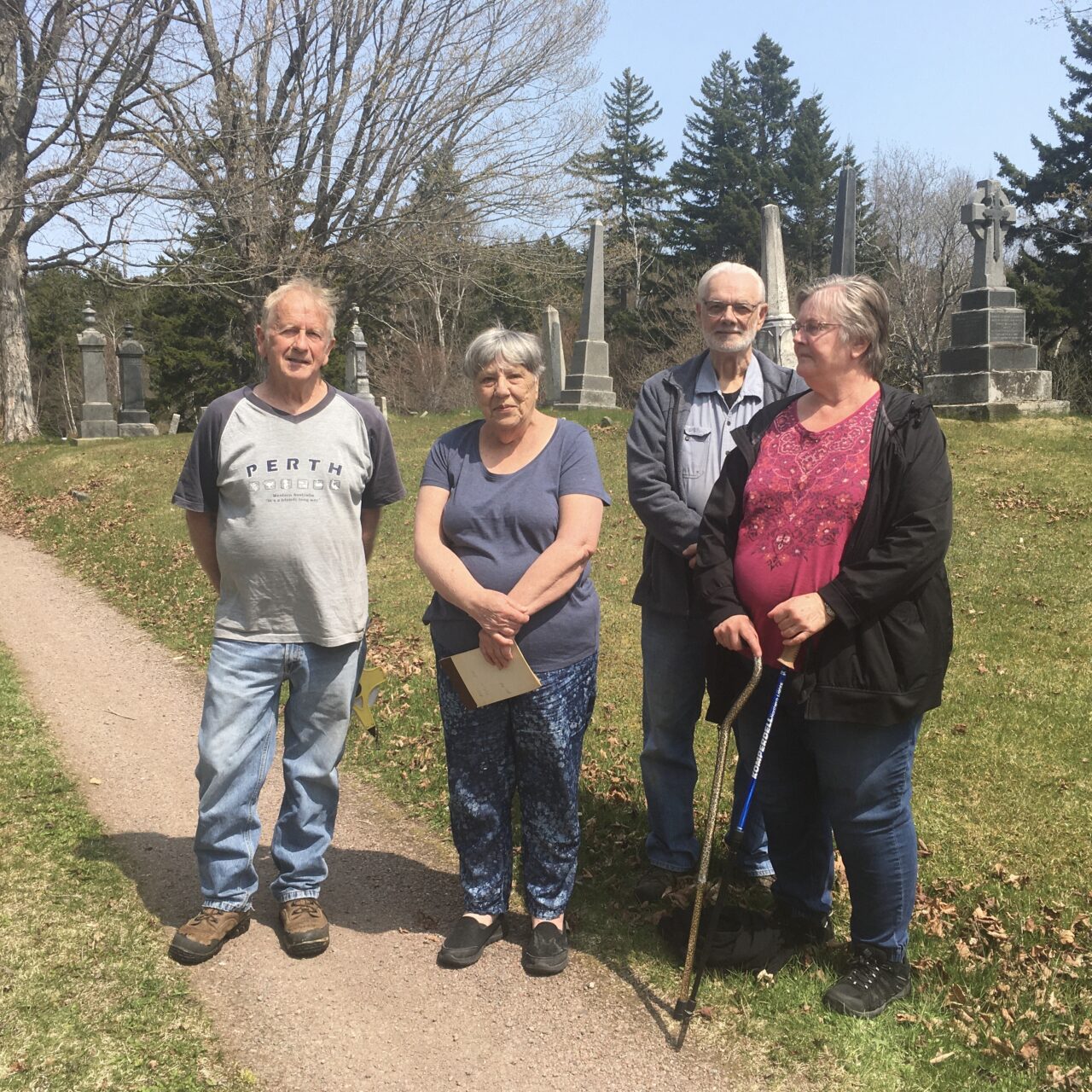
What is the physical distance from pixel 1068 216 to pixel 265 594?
3535 centimetres

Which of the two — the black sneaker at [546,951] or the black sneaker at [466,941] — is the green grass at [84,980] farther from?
the black sneaker at [546,951]

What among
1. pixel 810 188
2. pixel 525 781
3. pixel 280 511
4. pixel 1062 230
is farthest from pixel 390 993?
pixel 810 188

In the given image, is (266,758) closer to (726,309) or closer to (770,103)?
(726,309)

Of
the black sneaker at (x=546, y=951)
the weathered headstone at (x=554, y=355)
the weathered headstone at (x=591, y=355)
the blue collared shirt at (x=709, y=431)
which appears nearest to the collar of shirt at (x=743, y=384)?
the blue collared shirt at (x=709, y=431)

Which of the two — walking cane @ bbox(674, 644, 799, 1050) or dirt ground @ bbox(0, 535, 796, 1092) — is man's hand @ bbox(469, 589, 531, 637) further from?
dirt ground @ bbox(0, 535, 796, 1092)

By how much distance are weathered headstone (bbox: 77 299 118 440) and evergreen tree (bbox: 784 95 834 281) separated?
29386mm

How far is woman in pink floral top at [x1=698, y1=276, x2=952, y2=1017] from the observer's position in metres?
3.02

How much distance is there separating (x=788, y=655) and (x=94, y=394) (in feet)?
65.5

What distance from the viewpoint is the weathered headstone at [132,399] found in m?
20.9

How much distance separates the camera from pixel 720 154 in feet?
149

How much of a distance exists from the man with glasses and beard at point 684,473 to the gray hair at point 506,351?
0.53 metres

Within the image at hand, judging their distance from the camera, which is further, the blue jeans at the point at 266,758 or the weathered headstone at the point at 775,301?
the weathered headstone at the point at 775,301

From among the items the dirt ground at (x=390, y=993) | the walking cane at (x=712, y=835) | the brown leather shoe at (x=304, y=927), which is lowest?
the dirt ground at (x=390, y=993)

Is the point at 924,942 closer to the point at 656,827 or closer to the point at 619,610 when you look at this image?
the point at 656,827
